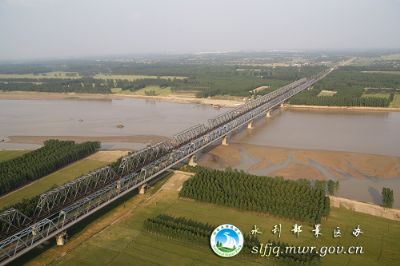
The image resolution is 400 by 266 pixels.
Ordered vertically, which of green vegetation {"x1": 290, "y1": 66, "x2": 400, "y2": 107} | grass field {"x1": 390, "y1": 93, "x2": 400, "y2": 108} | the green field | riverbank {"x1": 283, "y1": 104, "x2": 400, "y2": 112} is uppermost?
green vegetation {"x1": 290, "y1": 66, "x2": 400, "y2": 107}

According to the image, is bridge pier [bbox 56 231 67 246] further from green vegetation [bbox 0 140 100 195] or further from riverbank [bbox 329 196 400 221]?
riverbank [bbox 329 196 400 221]

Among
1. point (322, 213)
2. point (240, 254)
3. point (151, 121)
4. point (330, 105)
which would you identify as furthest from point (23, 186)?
point (330, 105)

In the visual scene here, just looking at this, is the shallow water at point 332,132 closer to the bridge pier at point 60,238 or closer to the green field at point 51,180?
the green field at point 51,180

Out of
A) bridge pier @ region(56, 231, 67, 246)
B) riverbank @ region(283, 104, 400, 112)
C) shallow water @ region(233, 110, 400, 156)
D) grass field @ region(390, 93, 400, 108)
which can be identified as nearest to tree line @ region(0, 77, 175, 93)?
riverbank @ region(283, 104, 400, 112)

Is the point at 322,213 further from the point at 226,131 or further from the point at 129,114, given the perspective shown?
the point at 129,114

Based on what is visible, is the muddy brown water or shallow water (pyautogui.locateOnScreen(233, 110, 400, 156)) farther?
shallow water (pyautogui.locateOnScreen(233, 110, 400, 156))
